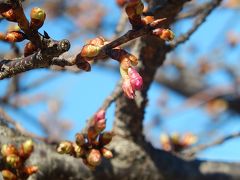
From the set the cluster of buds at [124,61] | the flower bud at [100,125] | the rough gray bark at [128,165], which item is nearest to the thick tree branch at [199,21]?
the rough gray bark at [128,165]

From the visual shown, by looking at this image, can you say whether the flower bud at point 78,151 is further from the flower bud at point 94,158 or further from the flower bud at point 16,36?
the flower bud at point 16,36

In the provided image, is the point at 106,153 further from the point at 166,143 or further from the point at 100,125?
the point at 166,143

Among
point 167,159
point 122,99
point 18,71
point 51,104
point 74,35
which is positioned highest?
point 51,104

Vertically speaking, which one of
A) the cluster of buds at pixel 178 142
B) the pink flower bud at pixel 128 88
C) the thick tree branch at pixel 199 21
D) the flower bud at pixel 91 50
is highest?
the thick tree branch at pixel 199 21

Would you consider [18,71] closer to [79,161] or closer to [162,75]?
[79,161]

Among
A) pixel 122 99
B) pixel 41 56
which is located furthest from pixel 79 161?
pixel 41 56

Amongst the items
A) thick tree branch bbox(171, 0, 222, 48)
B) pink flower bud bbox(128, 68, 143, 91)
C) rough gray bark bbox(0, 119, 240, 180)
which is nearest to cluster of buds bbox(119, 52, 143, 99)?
pink flower bud bbox(128, 68, 143, 91)

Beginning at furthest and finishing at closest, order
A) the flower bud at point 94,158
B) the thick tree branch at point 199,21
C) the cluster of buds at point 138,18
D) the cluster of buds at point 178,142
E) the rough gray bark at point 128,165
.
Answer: the cluster of buds at point 178,142, the thick tree branch at point 199,21, the rough gray bark at point 128,165, the flower bud at point 94,158, the cluster of buds at point 138,18
